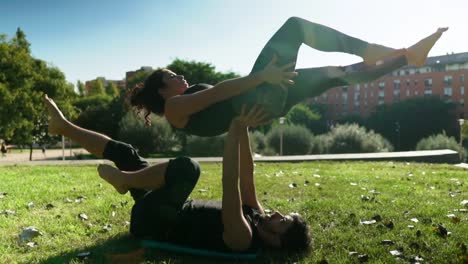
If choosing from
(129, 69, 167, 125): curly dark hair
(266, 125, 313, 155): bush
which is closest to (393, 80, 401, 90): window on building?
(266, 125, 313, 155): bush

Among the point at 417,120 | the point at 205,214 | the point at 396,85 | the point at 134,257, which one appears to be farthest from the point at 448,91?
the point at 134,257

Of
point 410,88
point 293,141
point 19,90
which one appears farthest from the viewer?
point 410,88

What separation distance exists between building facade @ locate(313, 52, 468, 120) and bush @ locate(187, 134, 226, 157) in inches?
2341

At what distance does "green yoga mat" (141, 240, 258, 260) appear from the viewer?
3.50m

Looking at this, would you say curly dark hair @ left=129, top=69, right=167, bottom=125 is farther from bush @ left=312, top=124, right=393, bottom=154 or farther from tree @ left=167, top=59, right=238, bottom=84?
tree @ left=167, top=59, right=238, bottom=84

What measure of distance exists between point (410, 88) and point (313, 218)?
88.9 meters

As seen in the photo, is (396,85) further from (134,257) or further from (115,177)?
(134,257)

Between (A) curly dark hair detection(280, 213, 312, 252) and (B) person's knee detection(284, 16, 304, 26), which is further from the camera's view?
(B) person's knee detection(284, 16, 304, 26)

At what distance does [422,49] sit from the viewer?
4.11 metres

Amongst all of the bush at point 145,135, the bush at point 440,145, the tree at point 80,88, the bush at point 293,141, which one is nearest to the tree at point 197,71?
the bush at point 145,135

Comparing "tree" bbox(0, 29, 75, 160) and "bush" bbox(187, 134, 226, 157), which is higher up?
"tree" bbox(0, 29, 75, 160)

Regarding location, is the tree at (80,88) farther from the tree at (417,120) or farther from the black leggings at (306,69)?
the black leggings at (306,69)

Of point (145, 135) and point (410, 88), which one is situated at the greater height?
point (410, 88)

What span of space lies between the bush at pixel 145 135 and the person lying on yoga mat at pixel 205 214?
983 inches
